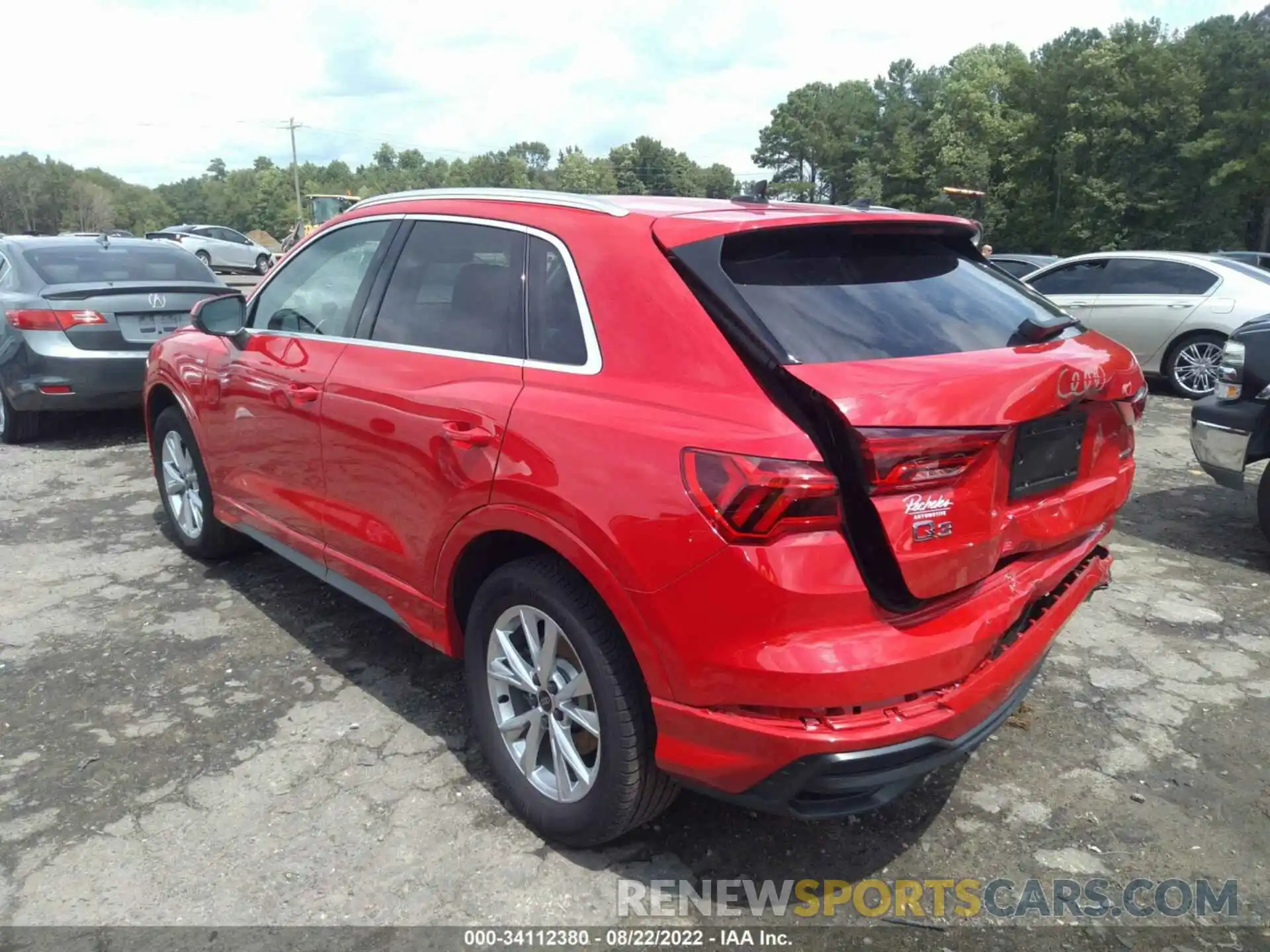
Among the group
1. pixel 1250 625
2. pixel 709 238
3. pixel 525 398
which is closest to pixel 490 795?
pixel 525 398

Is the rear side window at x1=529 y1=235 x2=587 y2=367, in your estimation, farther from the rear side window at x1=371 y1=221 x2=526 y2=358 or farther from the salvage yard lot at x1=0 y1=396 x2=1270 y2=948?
the salvage yard lot at x1=0 y1=396 x2=1270 y2=948

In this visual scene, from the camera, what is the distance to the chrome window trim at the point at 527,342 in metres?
2.56

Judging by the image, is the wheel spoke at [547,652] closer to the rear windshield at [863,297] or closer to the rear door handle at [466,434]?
the rear door handle at [466,434]

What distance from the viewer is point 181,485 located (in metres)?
4.98

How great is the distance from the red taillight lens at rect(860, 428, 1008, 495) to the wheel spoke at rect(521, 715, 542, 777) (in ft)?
4.13

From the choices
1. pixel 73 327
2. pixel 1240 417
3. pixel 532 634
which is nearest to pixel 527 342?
pixel 532 634

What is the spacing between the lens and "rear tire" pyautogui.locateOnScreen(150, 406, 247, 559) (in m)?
4.72

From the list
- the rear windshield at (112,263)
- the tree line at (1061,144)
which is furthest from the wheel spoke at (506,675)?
the tree line at (1061,144)

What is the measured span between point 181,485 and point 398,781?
2.71m

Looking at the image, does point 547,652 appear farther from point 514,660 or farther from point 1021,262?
point 1021,262

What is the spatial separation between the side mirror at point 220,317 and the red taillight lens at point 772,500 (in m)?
2.90

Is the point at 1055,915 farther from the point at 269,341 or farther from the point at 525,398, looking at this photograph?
the point at 269,341

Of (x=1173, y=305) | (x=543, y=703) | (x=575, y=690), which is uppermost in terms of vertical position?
(x=1173, y=305)

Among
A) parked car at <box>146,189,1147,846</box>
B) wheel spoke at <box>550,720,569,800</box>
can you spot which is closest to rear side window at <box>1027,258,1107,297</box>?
parked car at <box>146,189,1147,846</box>
